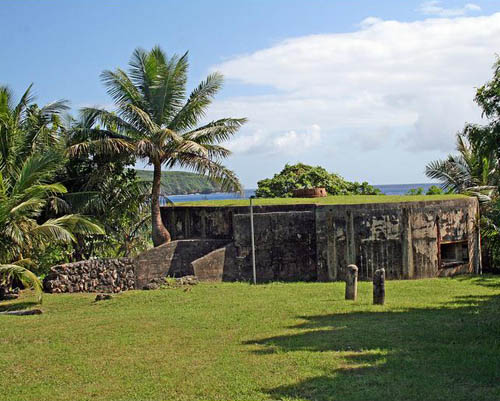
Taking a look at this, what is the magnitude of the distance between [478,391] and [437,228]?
13.0 metres

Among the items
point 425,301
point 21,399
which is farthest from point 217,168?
point 21,399

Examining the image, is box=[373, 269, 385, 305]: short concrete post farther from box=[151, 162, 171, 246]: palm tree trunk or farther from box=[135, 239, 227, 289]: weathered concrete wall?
box=[151, 162, 171, 246]: palm tree trunk

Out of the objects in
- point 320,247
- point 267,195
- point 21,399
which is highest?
point 267,195

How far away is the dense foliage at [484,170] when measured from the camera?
42.0ft

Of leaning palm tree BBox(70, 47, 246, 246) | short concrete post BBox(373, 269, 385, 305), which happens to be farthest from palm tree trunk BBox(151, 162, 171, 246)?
short concrete post BBox(373, 269, 385, 305)

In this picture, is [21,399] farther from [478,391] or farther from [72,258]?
[72,258]

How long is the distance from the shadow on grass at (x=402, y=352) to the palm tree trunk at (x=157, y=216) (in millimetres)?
9352

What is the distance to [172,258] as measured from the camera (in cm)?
2097

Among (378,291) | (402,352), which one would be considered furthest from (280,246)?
(402,352)

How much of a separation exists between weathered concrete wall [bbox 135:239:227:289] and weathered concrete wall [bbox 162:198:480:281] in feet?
2.92

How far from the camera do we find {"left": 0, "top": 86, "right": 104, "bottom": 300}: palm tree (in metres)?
15.9

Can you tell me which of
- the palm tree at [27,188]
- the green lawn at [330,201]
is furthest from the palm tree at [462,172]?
the palm tree at [27,188]

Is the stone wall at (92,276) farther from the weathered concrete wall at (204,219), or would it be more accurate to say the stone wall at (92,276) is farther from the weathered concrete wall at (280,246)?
the weathered concrete wall at (280,246)

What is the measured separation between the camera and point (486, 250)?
22.7 meters
